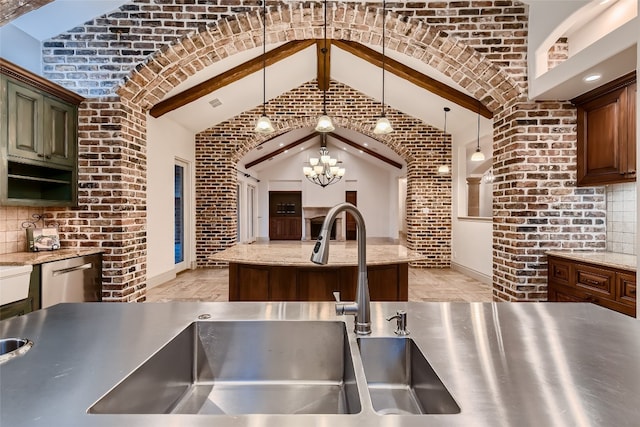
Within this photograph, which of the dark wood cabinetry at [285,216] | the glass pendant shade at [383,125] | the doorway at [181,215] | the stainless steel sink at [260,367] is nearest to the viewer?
the stainless steel sink at [260,367]

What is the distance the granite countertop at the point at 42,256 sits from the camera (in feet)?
8.05

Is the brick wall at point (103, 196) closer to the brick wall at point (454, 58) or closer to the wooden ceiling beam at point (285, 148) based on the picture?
the brick wall at point (454, 58)

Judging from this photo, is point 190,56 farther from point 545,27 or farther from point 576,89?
point 576,89

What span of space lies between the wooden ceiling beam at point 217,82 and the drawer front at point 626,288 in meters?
4.22

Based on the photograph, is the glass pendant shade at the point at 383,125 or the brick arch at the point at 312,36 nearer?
the brick arch at the point at 312,36

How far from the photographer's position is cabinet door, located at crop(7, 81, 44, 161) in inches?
101

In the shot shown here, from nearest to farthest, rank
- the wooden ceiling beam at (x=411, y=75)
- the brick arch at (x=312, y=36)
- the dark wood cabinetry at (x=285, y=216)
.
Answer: the brick arch at (x=312, y=36) < the wooden ceiling beam at (x=411, y=75) < the dark wood cabinetry at (x=285, y=216)

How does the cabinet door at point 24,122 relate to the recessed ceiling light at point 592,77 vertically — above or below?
below

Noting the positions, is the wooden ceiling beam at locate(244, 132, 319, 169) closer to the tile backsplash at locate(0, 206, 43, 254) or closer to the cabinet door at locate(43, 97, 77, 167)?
the cabinet door at locate(43, 97, 77, 167)

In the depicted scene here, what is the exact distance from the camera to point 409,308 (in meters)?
1.35

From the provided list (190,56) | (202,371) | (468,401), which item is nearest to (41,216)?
(190,56)

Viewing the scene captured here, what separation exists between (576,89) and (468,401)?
10.3 ft

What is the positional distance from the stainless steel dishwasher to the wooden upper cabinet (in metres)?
4.39

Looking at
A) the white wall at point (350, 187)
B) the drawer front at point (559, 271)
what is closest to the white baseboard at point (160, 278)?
the drawer front at point (559, 271)
